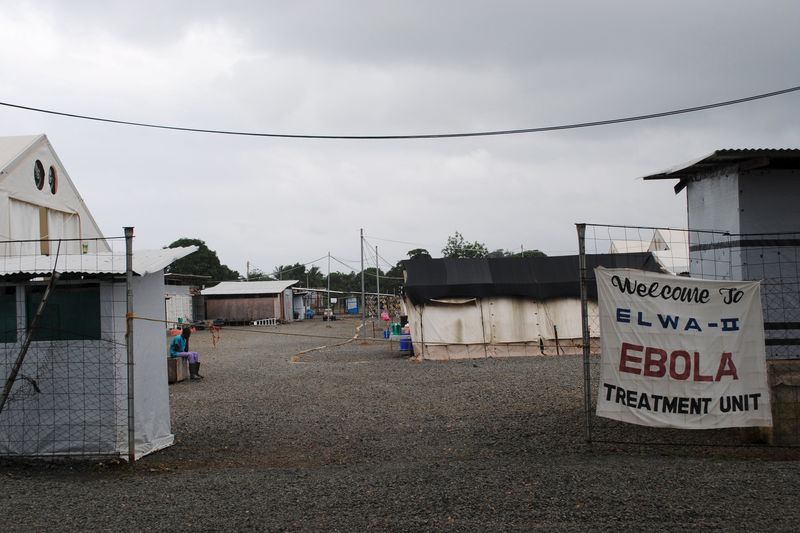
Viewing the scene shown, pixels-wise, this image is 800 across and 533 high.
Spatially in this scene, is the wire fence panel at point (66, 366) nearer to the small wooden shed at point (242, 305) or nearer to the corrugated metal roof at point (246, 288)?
the corrugated metal roof at point (246, 288)

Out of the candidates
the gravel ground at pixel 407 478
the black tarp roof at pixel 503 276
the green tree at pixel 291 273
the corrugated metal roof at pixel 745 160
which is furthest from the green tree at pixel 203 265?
the corrugated metal roof at pixel 745 160

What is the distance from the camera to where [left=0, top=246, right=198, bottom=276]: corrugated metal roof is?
328 inches

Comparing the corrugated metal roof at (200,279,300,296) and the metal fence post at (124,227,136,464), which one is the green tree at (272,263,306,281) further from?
the metal fence post at (124,227,136,464)

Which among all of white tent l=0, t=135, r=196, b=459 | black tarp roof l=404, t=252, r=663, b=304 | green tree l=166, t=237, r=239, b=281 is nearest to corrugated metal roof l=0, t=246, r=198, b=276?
white tent l=0, t=135, r=196, b=459

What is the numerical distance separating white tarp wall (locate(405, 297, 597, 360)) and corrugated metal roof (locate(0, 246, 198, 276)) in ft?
45.4

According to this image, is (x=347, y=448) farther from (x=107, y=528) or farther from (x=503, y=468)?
(x=107, y=528)

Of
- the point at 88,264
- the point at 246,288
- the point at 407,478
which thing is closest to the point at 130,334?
the point at 88,264

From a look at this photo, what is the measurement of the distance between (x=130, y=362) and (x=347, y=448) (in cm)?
295

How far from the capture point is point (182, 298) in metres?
47.2

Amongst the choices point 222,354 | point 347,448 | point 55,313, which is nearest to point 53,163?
point 222,354

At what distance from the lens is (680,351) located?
7855 millimetres

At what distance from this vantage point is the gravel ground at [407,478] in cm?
575

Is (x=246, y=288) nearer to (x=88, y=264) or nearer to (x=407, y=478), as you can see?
(x=88, y=264)

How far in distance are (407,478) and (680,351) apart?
135 inches
